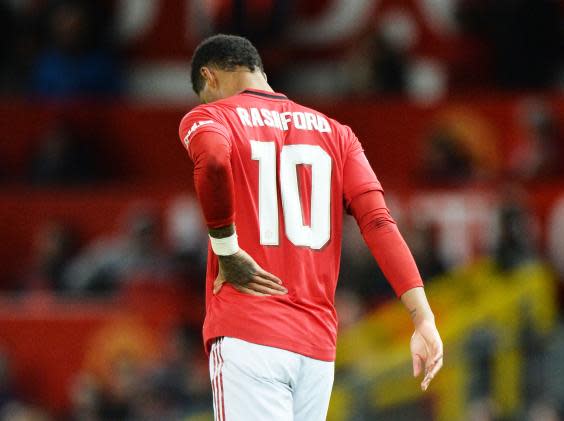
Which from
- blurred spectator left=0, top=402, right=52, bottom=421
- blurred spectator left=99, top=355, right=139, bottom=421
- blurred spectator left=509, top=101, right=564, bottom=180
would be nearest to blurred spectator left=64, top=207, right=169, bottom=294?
blurred spectator left=99, top=355, right=139, bottom=421

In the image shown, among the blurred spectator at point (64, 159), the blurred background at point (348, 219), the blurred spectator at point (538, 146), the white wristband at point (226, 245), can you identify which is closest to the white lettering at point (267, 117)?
the white wristband at point (226, 245)

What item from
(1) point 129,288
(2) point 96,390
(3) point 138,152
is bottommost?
(2) point 96,390

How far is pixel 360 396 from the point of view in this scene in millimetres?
8352

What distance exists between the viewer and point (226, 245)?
4285 mm

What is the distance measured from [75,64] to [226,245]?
342 inches

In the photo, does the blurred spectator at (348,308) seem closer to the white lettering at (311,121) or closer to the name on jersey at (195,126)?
the white lettering at (311,121)

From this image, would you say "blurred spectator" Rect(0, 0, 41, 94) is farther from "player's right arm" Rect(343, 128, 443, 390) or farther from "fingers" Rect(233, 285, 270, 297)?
"fingers" Rect(233, 285, 270, 297)

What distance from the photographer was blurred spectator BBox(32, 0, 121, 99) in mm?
12633

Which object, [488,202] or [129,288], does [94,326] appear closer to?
[129,288]

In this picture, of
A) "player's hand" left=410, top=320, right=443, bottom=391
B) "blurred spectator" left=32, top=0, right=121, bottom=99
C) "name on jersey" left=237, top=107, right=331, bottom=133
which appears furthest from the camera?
"blurred spectator" left=32, top=0, right=121, bottom=99

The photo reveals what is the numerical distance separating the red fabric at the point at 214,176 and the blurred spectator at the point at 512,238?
534cm

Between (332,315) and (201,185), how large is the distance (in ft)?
2.40

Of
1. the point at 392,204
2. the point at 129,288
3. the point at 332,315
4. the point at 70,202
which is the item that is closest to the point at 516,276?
the point at 392,204

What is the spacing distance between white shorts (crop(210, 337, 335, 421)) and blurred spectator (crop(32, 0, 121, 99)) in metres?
8.47
